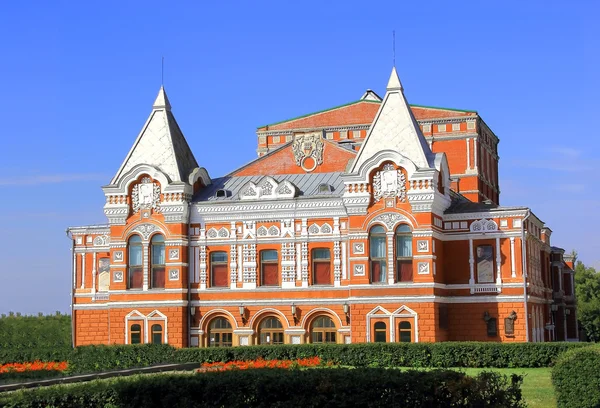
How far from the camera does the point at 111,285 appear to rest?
1813 inches

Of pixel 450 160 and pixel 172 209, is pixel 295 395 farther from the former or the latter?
pixel 450 160

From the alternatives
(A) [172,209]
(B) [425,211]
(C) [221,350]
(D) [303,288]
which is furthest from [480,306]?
(A) [172,209]

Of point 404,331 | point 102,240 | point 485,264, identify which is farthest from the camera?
point 102,240

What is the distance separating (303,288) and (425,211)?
7376mm

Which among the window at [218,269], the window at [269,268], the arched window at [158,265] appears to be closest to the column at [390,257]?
the window at [269,268]

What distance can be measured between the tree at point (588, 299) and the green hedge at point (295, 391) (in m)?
63.1

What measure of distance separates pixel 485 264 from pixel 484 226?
71.8 inches

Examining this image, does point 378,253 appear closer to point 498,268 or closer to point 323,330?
point 323,330

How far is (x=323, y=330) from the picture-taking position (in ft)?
144

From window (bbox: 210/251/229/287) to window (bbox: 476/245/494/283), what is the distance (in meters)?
12.6

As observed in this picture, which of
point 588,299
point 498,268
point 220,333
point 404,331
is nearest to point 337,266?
point 404,331

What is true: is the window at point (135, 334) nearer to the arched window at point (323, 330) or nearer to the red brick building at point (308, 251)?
the red brick building at point (308, 251)

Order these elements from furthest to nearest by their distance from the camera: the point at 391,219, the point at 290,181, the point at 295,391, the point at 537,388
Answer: the point at 290,181
the point at 391,219
the point at 537,388
the point at 295,391

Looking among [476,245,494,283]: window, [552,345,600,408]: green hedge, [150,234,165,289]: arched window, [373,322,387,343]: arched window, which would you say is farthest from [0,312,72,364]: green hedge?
[552,345,600,408]: green hedge
